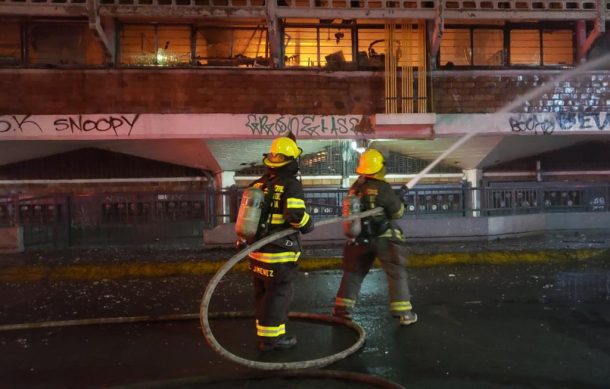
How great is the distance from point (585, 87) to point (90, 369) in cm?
1171

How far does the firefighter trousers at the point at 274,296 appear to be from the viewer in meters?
4.26

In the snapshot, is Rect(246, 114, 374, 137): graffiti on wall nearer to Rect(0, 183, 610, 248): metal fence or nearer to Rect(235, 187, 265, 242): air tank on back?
Rect(0, 183, 610, 248): metal fence

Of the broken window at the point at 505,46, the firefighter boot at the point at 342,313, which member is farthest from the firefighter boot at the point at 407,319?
the broken window at the point at 505,46

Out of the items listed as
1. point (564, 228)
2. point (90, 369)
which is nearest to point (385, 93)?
point (564, 228)

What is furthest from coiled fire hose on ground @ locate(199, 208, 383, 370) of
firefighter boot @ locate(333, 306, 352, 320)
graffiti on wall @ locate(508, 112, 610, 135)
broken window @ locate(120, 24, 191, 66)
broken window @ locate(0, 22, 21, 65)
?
broken window @ locate(0, 22, 21, 65)

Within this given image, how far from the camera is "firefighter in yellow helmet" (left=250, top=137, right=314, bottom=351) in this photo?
4.26 metres

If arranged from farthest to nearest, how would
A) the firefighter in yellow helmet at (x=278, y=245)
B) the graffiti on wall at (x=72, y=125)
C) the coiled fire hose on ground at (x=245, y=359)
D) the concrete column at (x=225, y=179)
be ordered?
the concrete column at (x=225, y=179) < the graffiti on wall at (x=72, y=125) < the firefighter in yellow helmet at (x=278, y=245) < the coiled fire hose on ground at (x=245, y=359)

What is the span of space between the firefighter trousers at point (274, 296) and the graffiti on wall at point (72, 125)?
7700 mm

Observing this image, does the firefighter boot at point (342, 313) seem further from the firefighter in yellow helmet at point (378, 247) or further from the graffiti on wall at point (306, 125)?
the graffiti on wall at point (306, 125)

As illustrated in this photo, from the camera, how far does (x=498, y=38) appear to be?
12.0m

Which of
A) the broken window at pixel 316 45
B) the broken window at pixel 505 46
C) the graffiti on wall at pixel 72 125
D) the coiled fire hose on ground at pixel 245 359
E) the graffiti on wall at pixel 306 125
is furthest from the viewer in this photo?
the broken window at pixel 505 46

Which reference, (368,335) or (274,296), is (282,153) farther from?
(368,335)


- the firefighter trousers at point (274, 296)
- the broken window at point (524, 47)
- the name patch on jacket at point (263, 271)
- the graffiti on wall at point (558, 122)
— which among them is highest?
the broken window at point (524, 47)

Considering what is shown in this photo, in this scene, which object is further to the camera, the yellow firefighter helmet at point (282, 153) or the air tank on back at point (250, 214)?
the yellow firefighter helmet at point (282, 153)
